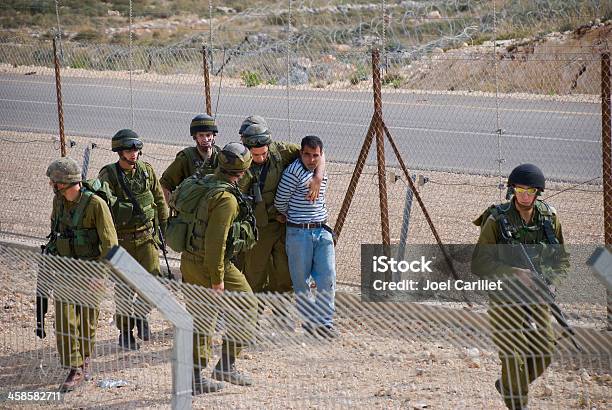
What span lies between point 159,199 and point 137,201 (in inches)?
11.7

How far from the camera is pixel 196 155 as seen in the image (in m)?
8.05

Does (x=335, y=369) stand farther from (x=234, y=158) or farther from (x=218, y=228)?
(x=234, y=158)

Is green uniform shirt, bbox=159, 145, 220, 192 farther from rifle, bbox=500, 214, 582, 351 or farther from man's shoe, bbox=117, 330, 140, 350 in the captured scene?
rifle, bbox=500, 214, 582, 351

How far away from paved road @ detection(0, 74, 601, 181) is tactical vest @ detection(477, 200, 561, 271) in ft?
17.2

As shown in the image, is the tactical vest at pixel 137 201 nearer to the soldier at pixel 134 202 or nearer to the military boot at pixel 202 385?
the soldier at pixel 134 202

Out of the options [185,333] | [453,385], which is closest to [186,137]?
[453,385]

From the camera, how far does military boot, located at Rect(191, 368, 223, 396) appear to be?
6531 mm

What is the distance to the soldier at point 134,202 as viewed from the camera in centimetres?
773

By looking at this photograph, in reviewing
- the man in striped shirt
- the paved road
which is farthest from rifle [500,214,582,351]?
the paved road

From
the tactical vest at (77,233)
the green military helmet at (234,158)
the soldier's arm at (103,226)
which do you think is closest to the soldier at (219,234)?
the green military helmet at (234,158)

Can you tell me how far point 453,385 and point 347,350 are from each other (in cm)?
93

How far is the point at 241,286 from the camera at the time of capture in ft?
22.9

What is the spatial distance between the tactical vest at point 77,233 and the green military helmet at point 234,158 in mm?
979

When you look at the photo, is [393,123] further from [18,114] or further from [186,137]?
[18,114]
